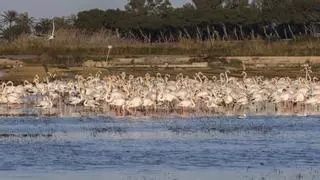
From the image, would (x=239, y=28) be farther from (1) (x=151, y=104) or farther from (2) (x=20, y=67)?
(1) (x=151, y=104)

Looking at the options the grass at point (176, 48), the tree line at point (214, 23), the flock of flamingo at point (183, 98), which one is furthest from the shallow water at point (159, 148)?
the tree line at point (214, 23)

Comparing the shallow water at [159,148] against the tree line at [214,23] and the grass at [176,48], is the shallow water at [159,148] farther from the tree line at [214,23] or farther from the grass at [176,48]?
the tree line at [214,23]

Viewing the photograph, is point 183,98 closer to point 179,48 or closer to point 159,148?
point 159,148

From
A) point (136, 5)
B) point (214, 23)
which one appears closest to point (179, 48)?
point (214, 23)

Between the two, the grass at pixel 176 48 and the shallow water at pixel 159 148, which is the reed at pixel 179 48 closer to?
the grass at pixel 176 48

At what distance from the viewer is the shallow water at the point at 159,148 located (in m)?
13.7

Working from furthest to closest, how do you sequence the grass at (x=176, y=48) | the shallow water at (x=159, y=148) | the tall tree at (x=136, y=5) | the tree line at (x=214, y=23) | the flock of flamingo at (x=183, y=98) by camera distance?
the tall tree at (x=136, y=5)
the tree line at (x=214, y=23)
the grass at (x=176, y=48)
the flock of flamingo at (x=183, y=98)
the shallow water at (x=159, y=148)

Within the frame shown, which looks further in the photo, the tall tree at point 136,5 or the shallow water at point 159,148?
the tall tree at point 136,5

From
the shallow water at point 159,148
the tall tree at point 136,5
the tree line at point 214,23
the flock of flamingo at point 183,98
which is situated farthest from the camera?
the tall tree at point 136,5

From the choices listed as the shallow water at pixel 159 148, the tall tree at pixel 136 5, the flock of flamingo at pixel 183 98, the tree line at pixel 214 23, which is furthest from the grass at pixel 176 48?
the tall tree at pixel 136 5

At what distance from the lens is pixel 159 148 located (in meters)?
16.5

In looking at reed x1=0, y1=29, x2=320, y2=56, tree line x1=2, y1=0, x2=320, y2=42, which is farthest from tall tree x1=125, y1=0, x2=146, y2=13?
reed x1=0, y1=29, x2=320, y2=56

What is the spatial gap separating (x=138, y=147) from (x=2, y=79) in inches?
893

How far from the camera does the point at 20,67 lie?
145ft
